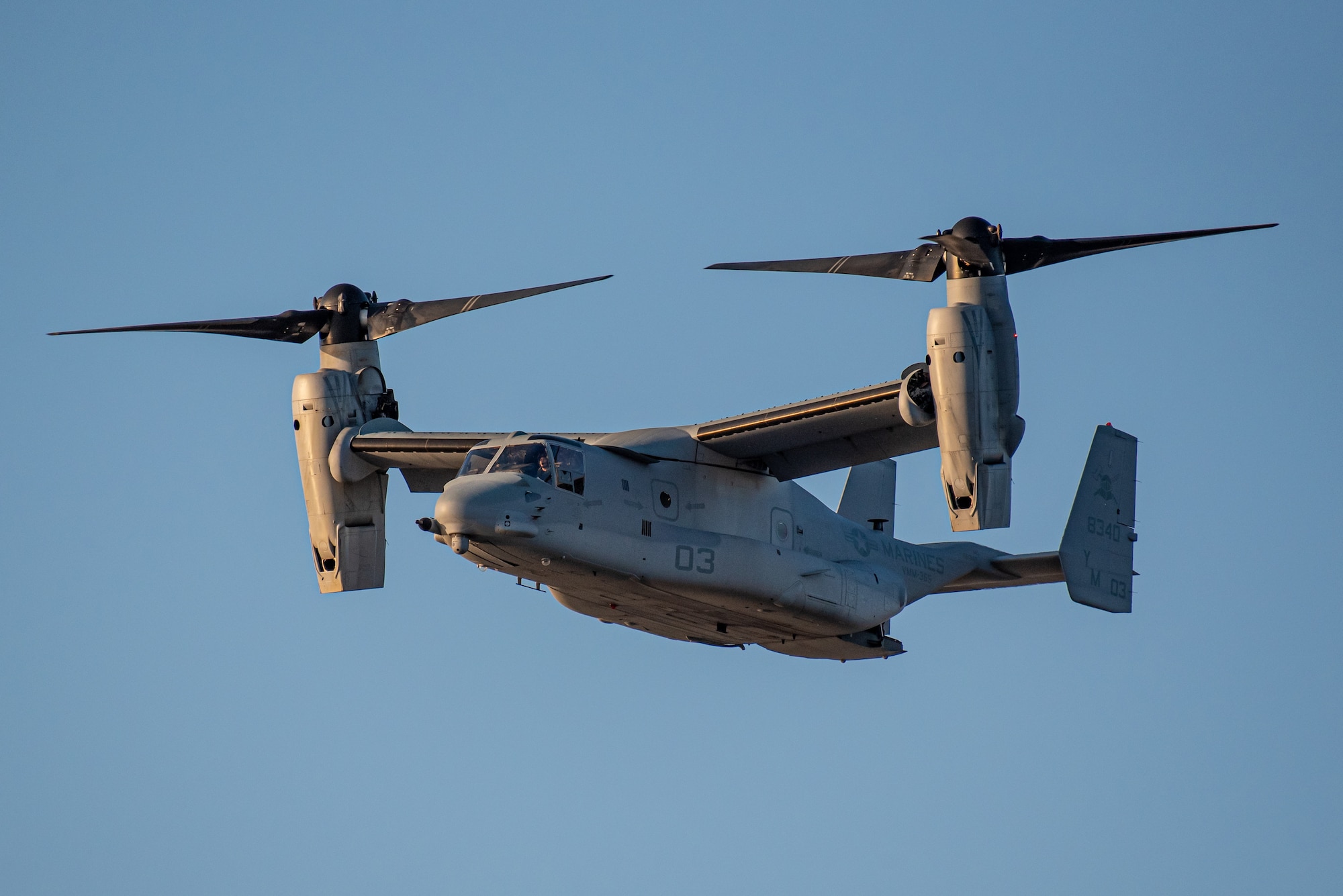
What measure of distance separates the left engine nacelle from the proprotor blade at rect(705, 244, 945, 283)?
5869mm

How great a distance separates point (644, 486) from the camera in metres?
21.7

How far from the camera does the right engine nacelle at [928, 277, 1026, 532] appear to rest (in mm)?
20219

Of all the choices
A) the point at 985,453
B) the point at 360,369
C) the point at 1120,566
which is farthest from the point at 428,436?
the point at 1120,566

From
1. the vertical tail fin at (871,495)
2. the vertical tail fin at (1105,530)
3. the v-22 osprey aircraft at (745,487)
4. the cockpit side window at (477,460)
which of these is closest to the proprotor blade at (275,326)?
the v-22 osprey aircraft at (745,487)

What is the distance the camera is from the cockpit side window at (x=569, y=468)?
20828 millimetres

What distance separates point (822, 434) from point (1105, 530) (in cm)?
447

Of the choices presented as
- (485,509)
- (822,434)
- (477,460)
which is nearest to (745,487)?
(822,434)

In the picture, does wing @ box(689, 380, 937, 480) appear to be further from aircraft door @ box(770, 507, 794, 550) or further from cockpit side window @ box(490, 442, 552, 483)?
cockpit side window @ box(490, 442, 552, 483)

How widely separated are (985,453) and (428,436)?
7514 mm

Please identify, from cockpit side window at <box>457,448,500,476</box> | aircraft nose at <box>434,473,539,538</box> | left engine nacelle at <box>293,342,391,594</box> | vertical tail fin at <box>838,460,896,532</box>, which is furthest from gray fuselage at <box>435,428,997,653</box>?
left engine nacelle at <box>293,342,391,594</box>

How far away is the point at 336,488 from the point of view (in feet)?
80.2

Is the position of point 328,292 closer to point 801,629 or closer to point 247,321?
point 247,321

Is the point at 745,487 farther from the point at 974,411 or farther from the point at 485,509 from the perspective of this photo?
the point at 485,509

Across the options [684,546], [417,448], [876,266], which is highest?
[876,266]
